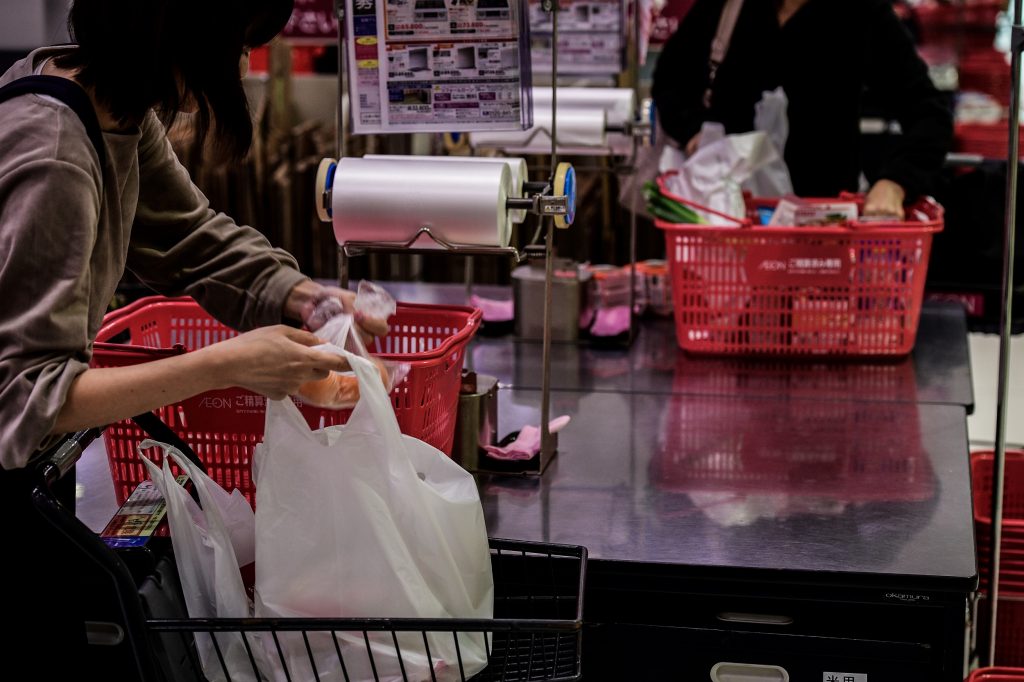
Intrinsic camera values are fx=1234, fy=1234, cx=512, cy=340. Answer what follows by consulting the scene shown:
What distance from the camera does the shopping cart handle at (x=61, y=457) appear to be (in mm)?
1440

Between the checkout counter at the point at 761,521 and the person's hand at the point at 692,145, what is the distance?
813 mm

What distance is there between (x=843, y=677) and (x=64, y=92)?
54.1 inches

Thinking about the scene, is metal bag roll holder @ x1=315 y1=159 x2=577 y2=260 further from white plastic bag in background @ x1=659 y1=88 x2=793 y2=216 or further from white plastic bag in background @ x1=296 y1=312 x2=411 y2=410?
white plastic bag in background @ x1=659 y1=88 x2=793 y2=216

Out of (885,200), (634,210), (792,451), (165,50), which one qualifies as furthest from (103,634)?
(885,200)

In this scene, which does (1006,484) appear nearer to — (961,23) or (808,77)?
(808,77)

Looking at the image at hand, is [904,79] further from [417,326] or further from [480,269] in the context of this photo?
[480,269]

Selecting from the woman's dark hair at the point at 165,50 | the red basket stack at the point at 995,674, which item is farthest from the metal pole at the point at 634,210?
the woman's dark hair at the point at 165,50

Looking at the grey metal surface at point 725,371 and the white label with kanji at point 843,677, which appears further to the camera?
the grey metal surface at point 725,371

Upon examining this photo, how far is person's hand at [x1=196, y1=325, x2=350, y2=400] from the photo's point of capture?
148 centimetres

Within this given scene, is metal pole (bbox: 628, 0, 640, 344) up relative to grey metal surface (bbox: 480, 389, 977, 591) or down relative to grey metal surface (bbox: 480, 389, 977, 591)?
up

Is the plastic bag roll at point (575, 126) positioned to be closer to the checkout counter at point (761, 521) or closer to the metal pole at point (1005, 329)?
the checkout counter at point (761, 521)

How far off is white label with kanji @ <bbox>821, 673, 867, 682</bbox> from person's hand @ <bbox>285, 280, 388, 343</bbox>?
85 centimetres

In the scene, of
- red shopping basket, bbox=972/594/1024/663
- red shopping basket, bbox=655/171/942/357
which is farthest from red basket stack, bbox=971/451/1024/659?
red shopping basket, bbox=655/171/942/357

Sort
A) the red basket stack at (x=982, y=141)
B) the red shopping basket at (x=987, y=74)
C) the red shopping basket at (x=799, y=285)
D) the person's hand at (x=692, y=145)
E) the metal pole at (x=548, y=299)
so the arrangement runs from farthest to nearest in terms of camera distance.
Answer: the red shopping basket at (x=987, y=74)
the red basket stack at (x=982, y=141)
the person's hand at (x=692, y=145)
the red shopping basket at (x=799, y=285)
the metal pole at (x=548, y=299)
